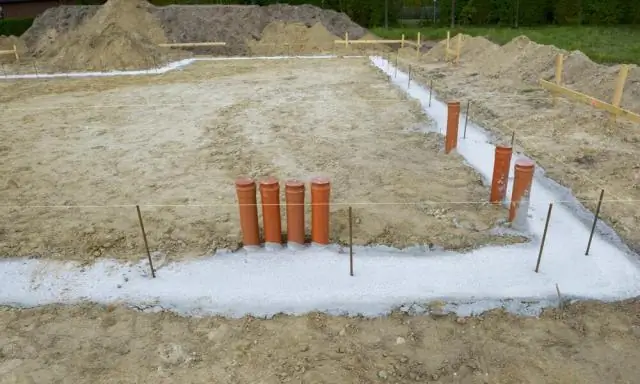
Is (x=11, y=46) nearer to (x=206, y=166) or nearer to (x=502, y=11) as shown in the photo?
(x=206, y=166)

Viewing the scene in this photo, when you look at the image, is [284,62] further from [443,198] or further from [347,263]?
[347,263]

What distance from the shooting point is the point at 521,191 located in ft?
17.0

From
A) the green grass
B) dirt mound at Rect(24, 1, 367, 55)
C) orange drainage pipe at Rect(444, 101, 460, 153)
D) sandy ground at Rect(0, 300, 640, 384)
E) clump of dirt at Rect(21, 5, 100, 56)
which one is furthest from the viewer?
dirt mound at Rect(24, 1, 367, 55)

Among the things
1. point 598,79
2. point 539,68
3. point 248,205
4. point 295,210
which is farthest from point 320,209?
point 539,68

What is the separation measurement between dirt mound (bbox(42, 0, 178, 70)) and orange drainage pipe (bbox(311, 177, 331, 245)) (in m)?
16.2

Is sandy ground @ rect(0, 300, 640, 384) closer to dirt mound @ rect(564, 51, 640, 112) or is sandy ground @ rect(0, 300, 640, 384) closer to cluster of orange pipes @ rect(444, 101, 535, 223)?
cluster of orange pipes @ rect(444, 101, 535, 223)

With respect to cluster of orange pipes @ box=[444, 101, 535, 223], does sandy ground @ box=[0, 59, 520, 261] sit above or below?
below

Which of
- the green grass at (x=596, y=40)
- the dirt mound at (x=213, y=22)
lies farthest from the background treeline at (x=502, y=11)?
the dirt mound at (x=213, y=22)

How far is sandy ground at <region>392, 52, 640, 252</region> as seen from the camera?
6094 mm

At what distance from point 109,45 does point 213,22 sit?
314 inches

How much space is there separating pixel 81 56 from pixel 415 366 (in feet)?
65.7

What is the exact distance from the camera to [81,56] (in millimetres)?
19031

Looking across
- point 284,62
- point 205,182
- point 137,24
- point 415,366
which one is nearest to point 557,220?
point 415,366

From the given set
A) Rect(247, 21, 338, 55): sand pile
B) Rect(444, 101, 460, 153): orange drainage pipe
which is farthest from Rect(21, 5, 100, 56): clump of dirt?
Rect(444, 101, 460, 153): orange drainage pipe
